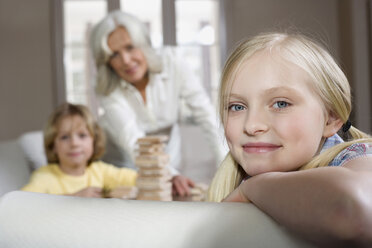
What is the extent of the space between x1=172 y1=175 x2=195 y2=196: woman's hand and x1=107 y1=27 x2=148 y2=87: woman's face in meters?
0.88

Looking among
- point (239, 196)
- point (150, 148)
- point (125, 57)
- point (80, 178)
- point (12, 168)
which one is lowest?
point (80, 178)

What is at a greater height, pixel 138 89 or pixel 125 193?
pixel 138 89

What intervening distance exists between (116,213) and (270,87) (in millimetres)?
314

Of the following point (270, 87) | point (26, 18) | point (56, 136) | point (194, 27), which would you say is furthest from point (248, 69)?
point (26, 18)

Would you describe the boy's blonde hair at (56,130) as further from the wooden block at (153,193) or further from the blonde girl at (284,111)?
the blonde girl at (284,111)

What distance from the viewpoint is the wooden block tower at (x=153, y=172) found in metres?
1.64

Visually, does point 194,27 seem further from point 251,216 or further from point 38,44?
point 251,216

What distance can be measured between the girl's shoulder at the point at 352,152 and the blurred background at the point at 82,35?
6190 millimetres

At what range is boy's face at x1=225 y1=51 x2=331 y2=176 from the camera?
667mm

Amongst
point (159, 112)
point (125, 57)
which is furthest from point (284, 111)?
point (159, 112)

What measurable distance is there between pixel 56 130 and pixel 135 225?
1.83 m

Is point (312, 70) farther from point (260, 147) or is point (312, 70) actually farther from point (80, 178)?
point (80, 178)

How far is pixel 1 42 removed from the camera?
7047 mm

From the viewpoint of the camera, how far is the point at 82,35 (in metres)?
6.96
